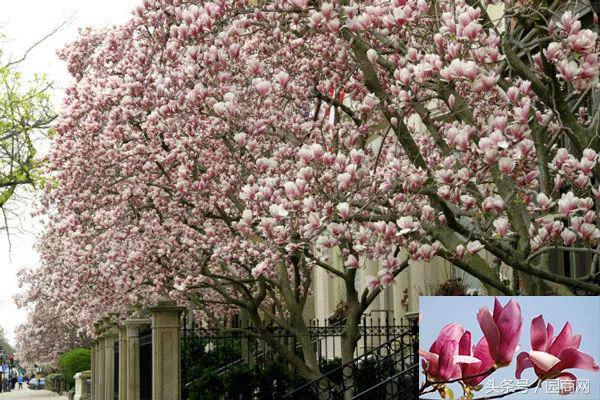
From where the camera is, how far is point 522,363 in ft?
22.6

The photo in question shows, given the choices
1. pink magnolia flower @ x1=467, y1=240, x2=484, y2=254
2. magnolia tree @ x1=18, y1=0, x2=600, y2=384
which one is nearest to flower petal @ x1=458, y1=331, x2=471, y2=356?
magnolia tree @ x1=18, y1=0, x2=600, y2=384

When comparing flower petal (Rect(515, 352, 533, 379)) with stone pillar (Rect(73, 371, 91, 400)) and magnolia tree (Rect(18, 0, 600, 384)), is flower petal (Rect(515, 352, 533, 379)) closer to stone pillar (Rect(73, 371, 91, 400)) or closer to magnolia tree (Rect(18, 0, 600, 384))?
magnolia tree (Rect(18, 0, 600, 384))

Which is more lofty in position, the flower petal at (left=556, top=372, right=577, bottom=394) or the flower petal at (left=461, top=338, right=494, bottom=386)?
the flower petal at (left=461, top=338, right=494, bottom=386)

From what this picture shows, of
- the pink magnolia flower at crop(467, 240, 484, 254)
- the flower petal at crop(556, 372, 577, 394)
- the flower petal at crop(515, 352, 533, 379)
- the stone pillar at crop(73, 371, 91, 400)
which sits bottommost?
the stone pillar at crop(73, 371, 91, 400)

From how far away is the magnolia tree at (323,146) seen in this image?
8.88 metres

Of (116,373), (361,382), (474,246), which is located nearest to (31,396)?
(116,373)

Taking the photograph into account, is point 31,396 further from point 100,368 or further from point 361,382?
point 361,382

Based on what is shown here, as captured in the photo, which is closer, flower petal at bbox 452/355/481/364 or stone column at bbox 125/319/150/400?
flower petal at bbox 452/355/481/364

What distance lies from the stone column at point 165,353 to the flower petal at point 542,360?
9.88 m

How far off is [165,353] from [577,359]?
1035cm

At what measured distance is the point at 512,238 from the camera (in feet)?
33.2

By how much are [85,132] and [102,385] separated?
11.8 m

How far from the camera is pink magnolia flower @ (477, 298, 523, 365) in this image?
6.82m

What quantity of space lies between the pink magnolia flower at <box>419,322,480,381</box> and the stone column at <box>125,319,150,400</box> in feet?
41.7
